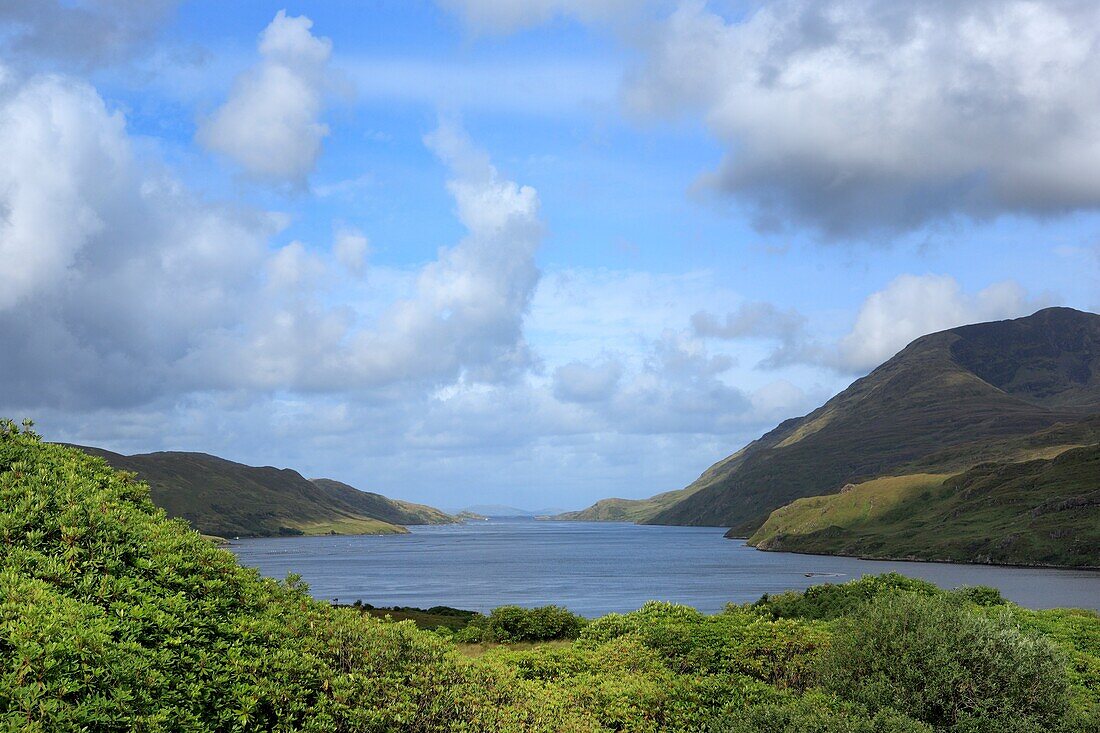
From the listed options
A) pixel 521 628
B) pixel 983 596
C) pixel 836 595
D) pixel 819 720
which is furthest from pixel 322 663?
pixel 983 596

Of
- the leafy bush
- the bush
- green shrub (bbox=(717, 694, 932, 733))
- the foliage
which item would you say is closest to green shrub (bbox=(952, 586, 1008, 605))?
the leafy bush

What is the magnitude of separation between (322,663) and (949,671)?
50.0 feet

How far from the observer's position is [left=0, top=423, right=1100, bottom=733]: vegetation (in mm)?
11203

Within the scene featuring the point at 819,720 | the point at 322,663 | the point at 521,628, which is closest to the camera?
the point at 322,663

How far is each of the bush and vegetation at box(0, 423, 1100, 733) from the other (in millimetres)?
49

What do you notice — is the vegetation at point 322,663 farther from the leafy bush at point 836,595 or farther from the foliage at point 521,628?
the leafy bush at point 836,595

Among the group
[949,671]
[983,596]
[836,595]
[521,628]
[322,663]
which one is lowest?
[521,628]

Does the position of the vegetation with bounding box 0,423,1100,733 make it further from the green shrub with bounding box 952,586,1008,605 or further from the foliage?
the green shrub with bounding box 952,586,1008,605

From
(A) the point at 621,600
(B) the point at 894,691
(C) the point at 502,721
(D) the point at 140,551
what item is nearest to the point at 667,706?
(B) the point at 894,691

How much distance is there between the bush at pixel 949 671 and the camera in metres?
19.9

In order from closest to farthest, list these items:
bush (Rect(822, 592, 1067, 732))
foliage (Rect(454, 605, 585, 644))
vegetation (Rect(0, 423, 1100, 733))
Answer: vegetation (Rect(0, 423, 1100, 733)), bush (Rect(822, 592, 1067, 732)), foliage (Rect(454, 605, 585, 644))

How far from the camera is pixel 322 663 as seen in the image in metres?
14.0

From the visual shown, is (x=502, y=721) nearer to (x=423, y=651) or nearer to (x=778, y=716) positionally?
(x=423, y=651)

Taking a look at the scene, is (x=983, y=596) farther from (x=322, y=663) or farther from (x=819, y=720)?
(x=322, y=663)
